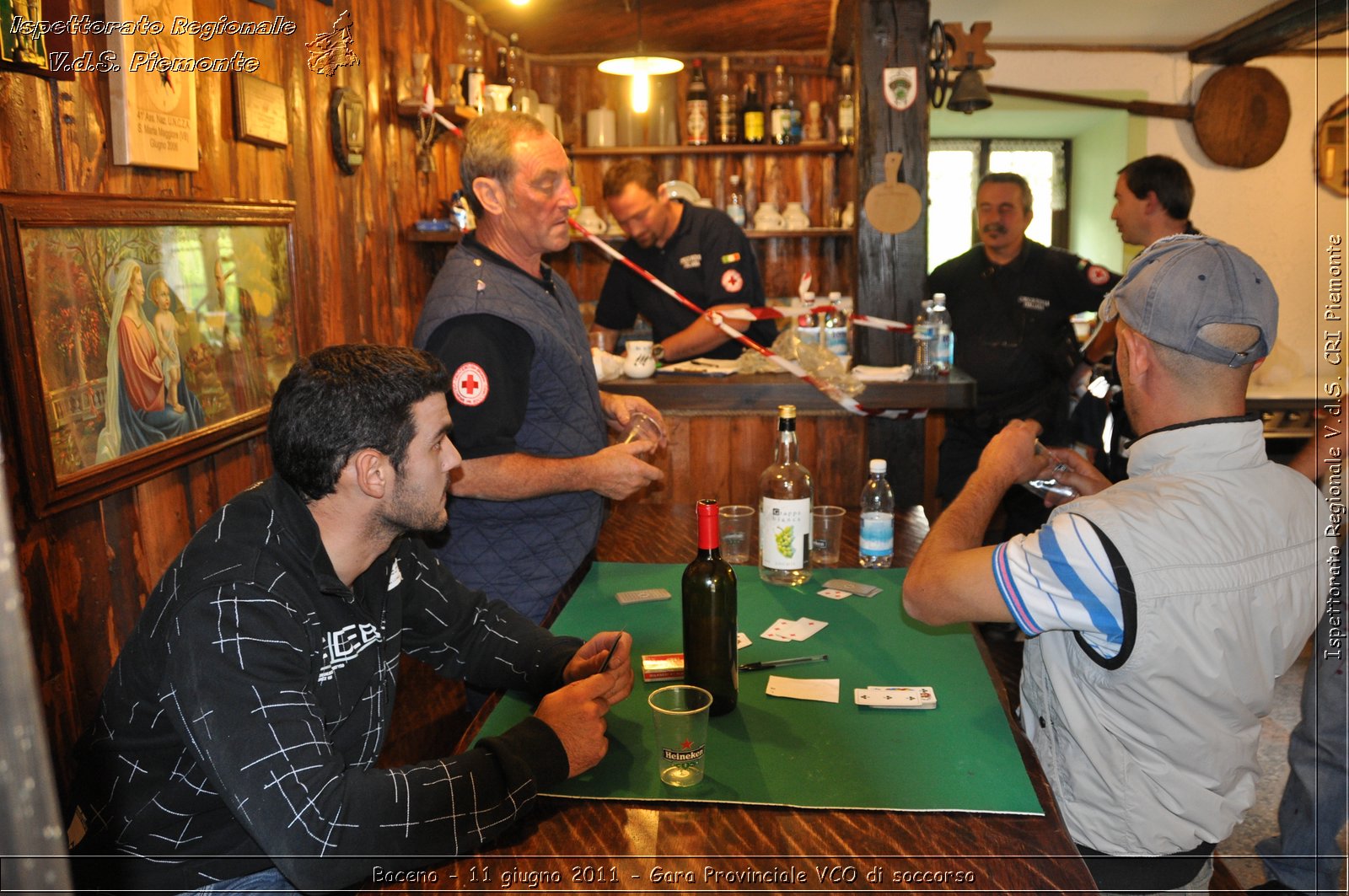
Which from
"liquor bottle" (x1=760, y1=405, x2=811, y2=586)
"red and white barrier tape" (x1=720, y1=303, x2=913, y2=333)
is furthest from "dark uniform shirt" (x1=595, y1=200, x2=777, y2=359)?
"liquor bottle" (x1=760, y1=405, x2=811, y2=586)

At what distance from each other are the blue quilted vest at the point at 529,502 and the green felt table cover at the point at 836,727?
1.00 feet

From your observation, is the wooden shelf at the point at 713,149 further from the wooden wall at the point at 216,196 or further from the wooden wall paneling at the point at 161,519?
the wooden wall paneling at the point at 161,519

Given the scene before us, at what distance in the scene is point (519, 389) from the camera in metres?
2.16

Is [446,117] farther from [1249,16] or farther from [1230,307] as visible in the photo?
[1249,16]

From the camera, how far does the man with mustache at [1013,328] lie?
13.5ft

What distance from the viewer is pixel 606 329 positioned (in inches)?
187

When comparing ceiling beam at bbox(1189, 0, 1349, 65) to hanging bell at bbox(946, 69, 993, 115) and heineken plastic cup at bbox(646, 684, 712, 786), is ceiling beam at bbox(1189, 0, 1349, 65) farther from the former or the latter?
heineken plastic cup at bbox(646, 684, 712, 786)

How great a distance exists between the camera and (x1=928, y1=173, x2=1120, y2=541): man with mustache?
4.10m

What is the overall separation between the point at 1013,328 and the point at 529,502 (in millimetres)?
2631

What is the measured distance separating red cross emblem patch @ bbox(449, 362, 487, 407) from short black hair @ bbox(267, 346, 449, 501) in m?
0.60

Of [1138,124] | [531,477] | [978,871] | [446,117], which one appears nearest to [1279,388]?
[1138,124]

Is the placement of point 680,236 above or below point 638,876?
above

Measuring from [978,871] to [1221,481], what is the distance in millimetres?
698

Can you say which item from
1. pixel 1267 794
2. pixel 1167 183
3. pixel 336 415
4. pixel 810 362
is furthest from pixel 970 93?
pixel 336 415
